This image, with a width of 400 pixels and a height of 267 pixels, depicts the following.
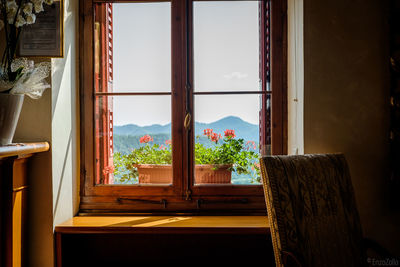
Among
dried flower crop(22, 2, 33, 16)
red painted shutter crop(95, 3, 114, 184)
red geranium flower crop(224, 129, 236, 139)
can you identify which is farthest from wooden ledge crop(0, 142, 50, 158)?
red geranium flower crop(224, 129, 236, 139)

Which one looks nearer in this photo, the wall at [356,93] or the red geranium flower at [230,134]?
the wall at [356,93]

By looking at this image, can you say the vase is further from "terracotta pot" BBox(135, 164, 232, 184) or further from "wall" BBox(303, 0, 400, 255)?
"wall" BBox(303, 0, 400, 255)

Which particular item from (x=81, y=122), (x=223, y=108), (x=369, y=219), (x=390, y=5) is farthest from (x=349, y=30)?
(x=81, y=122)

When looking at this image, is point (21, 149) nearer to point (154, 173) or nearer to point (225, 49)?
point (154, 173)

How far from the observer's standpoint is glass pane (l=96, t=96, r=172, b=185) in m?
2.06

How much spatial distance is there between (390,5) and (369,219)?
1249 millimetres

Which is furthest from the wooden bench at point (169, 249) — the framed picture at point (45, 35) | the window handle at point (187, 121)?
the framed picture at point (45, 35)

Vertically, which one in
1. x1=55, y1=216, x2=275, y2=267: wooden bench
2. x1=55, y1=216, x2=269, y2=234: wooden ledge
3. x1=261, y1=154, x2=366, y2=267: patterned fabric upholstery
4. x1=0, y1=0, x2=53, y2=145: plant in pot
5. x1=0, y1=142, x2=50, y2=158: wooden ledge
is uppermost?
x1=0, y1=0, x2=53, y2=145: plant in pot

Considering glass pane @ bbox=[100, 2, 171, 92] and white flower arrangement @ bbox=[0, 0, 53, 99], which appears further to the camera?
glass pane @ bbox=[100, 2, 171, 92]

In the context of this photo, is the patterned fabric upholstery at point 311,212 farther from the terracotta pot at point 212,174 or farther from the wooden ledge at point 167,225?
the terracotta pot at point 212,174

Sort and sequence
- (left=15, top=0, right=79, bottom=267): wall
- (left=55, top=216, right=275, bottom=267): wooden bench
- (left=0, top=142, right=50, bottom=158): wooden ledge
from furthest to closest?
(left=55, top=216, right=275, bottom=267): wooden bench → (left=15, top=0, right=79, bottom=267): wall → (left=0, top=142, right=50, bottom=158): wooden ledge

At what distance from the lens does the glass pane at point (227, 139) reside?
2.04m

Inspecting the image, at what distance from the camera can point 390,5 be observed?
1709 millimetres

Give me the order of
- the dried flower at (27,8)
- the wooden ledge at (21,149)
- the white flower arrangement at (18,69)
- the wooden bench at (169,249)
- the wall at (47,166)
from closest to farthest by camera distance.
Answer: the wooden ledge at (21,149) < the white flower arrangement at (18,69) < the dried flower at (27,8) < the wall at (47,166) < the wooden bench at (169,249)
